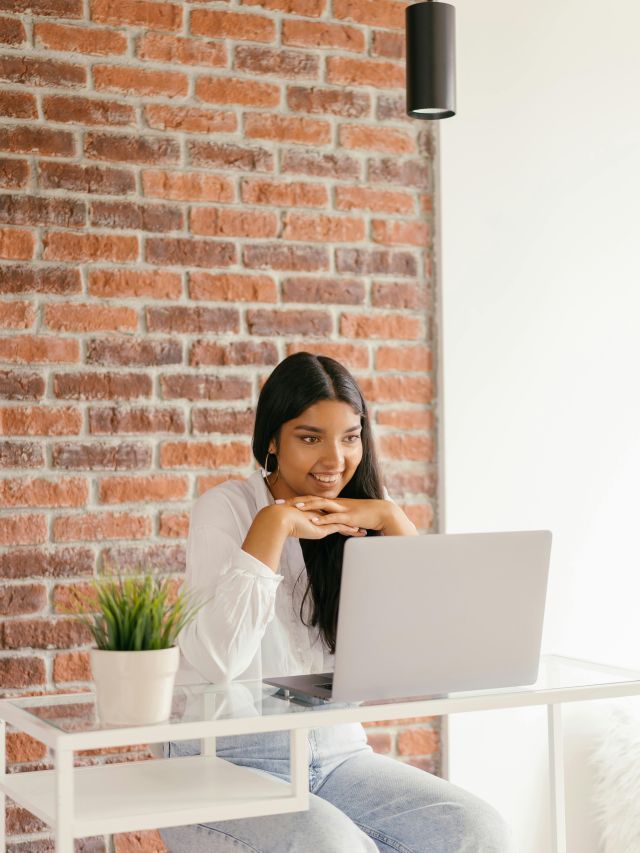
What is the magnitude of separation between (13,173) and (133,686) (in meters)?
1.36

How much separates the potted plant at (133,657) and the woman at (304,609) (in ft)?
0.93

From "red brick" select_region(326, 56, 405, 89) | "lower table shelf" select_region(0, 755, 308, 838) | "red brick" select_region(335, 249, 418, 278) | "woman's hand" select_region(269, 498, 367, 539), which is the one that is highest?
"red brick" select_region(326, 56, 405, 89)

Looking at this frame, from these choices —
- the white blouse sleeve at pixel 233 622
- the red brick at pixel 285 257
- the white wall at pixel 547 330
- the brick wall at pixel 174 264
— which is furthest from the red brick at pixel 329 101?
the white blouse sleeve at pixel 233 622

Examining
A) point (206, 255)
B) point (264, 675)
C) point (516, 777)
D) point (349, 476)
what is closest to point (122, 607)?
point (264, 675)

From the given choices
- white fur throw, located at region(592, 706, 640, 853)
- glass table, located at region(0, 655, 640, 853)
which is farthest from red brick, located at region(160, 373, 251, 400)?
white fur throw, located at region(592, 706, 640, 853)

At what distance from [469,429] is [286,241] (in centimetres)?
62

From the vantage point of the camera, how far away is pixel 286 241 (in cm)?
259

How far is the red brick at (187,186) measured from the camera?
2.48 metres

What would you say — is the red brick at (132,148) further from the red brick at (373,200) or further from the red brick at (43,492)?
the red brick at (43,492)

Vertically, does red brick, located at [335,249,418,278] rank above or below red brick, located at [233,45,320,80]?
below

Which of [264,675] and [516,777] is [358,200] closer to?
[264,675]

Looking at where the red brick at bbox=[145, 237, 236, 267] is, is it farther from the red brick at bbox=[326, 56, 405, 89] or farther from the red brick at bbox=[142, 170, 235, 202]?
the red brick at bbox=[326, 56, 405, 89]

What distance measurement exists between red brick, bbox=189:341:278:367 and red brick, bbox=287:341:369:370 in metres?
0.05

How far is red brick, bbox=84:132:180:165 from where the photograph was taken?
2.43 metres
